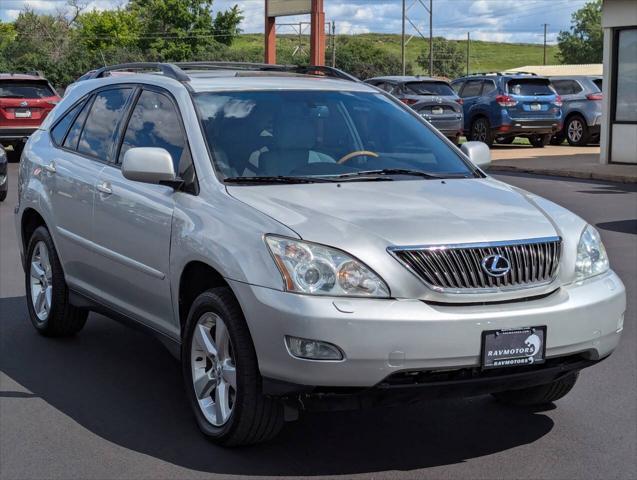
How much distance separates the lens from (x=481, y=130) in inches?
1081

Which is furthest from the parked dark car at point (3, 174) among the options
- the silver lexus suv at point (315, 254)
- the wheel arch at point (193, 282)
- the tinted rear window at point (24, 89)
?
the wheel arch at point (193, 282)

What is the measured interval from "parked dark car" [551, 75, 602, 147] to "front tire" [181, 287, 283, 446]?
2335cm

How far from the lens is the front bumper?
14.3 ft

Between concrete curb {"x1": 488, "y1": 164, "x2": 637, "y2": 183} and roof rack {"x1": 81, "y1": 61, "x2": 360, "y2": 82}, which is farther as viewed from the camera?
concrete curb {"x1": 488, "y1": 164, "x2": 637, "y2": 183}

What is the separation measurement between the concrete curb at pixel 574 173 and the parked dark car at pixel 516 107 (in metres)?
5.04

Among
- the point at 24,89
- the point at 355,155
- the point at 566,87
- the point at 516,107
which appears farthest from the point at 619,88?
the point at 355,155

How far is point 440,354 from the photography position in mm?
4398

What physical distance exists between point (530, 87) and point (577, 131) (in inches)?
88.7

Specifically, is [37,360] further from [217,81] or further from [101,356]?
[217,81]

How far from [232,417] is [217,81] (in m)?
2.00

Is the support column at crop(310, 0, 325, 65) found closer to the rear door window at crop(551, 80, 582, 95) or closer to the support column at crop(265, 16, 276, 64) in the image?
the support column at crop(265, 16, 276, 64)

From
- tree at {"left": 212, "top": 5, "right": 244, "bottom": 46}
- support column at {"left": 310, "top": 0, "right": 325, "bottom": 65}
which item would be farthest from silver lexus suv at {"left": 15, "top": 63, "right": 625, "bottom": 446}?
tree at {"left": 212, "top": 5, "right": 244, "bottom": 46}

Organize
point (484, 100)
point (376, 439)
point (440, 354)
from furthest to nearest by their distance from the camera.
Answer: point (484, 100) → point (376, 439) → point (440, 354)

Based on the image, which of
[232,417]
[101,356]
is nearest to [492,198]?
[232,417]
